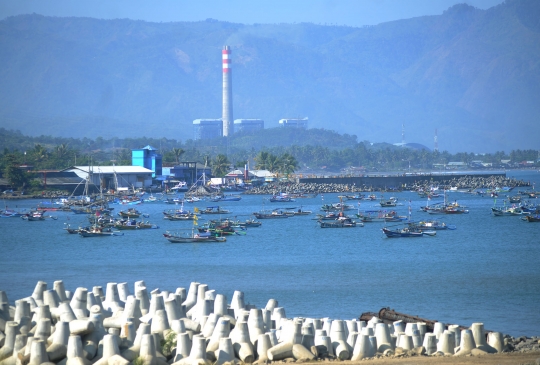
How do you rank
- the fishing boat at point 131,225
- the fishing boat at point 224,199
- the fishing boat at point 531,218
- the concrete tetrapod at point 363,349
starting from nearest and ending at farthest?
the concrete tetrapod at point 363,349 → the fishing boat at point 131,225 → the fishing boat at point 531,218 → the fishing boat at point 224,199

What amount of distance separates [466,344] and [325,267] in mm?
18199

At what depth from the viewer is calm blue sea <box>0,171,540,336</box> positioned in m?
21.6

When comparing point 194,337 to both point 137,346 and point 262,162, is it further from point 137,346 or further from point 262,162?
point 262,162

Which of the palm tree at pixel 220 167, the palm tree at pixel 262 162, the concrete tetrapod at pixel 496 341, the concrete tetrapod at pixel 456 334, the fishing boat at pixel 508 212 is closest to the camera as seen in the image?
the concrete tetrapod at pixel 456 334

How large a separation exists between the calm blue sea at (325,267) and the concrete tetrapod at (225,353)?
8084 mm

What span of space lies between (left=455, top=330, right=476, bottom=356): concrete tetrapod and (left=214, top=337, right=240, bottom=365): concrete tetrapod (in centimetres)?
293

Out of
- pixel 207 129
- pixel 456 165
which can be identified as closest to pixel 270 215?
pixel 456 165

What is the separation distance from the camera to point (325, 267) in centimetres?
3011

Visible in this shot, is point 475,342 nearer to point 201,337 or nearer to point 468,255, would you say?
point 201,337

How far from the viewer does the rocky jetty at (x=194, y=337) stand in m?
11.2

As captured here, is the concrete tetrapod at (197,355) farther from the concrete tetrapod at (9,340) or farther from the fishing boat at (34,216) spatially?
the fishing boat at (34,216)

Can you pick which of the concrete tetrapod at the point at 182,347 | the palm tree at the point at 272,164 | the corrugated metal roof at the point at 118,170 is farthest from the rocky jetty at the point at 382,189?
the concrete tetrapod at the point at 182,347

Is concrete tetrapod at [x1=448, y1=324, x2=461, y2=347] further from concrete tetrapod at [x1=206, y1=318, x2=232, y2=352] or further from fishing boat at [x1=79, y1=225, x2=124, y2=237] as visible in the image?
fishing boat at [x1=79, y1=225, x2=124, y2=237]

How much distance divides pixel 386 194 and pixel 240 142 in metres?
105
